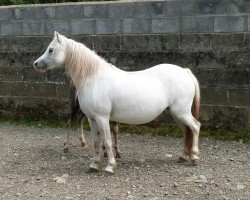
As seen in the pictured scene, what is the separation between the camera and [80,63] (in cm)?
504

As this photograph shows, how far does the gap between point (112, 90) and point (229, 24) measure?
2.37 m

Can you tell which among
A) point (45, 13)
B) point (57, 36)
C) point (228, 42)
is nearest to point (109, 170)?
point (57, 36)

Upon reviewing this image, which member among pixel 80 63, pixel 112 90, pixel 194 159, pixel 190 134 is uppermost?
pixel 80 63

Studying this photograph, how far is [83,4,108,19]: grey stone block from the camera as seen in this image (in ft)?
23.6

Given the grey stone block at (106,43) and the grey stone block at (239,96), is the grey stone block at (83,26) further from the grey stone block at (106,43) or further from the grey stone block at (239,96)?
the grey stone block at (239,96)

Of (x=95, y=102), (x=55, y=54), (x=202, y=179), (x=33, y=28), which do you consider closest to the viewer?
(x=202, y=179)

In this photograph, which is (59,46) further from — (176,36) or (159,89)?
(176,36)

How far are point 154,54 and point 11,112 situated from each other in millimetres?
3013

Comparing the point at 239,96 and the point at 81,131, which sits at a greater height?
the point at 239,96

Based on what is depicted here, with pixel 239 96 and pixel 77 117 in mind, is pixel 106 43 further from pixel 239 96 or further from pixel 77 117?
pixel 239 96

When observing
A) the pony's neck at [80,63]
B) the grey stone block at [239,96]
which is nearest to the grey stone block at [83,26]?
the pony's neck at [80,63]

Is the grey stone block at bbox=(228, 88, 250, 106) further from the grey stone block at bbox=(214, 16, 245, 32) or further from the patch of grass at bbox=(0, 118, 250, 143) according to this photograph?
the grey stone block at bbox=(214, 16, 245, 32)

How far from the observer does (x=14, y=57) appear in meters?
→ 8.06

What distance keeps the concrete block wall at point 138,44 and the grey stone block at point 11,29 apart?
18mm
